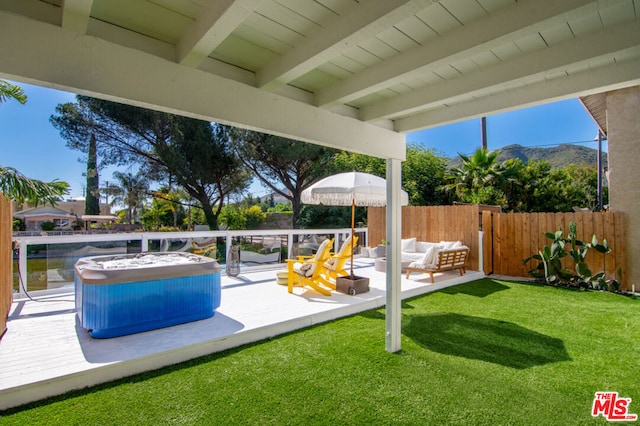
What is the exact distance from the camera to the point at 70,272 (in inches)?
216

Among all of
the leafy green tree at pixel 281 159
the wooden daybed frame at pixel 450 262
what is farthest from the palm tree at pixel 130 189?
the wooden daybed frame at pixel 450 262

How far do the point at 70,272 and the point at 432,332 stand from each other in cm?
565

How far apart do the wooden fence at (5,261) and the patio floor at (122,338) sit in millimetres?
171

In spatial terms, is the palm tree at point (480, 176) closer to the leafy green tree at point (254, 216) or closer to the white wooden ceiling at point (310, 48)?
the leafy green tree at point (254, 216)

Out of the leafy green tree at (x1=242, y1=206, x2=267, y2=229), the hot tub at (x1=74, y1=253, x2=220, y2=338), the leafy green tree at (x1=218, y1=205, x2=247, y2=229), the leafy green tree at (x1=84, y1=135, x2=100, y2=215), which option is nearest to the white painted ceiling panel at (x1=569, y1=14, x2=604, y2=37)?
the hot tub at (x1=74, y1=253, x2=220, y2=338)

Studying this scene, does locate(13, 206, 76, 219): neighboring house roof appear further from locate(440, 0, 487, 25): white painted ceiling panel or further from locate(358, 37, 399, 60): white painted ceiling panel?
locate(440, 0, 487, 25): white painted ceiling panel

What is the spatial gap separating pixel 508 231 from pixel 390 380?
6828 millimetres

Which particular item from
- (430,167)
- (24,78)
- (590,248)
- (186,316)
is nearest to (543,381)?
(186,316)

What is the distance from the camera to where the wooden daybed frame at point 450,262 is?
22.6ft

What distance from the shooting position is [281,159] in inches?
704

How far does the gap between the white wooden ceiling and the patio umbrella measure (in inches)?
A: 108

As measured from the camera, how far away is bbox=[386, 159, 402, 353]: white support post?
351 centimetres

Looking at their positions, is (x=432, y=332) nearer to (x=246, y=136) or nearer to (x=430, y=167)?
(x=430, y=167)

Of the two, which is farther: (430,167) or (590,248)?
(430,167)
